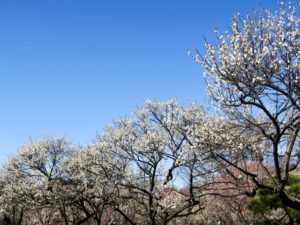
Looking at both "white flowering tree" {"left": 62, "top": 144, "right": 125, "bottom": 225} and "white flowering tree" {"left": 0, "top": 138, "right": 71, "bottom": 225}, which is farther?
"white flowering tree" {"left": 0, "top": 138, "right": 71, "bottom": 225}

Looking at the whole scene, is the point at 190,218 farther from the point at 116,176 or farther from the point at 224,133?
the point at 224,133

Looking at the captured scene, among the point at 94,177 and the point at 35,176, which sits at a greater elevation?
the point at 35,176

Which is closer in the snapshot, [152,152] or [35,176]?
[152,152]

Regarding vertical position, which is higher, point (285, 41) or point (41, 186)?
point (41, 186)

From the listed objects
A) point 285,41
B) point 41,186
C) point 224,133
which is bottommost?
point 224,133

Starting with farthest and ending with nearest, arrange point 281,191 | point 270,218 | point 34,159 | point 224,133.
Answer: point 34,159, point 270,218, point 224,133, point 281,191

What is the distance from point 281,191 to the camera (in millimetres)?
10414

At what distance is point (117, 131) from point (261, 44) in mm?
17054

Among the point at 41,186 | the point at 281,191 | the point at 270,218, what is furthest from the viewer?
the point at 41,186

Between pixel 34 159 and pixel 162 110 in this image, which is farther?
pixel 34 159

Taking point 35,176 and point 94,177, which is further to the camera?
point 35,176

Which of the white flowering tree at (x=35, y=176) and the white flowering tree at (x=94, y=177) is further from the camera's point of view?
the white flowering tree at (x=35, y=176)

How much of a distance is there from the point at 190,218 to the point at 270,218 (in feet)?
59.3

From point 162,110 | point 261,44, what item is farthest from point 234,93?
point 162,110
